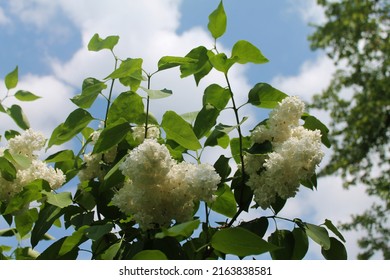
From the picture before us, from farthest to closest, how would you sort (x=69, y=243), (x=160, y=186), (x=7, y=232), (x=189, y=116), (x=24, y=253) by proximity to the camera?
(x=7, y=232), (x=24, y=253), (x=189, y=116), (x=69, y=243), (x=160, y=186)

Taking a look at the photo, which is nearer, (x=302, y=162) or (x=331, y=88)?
(x=302, y=162)

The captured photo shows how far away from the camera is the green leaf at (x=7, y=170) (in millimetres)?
1286

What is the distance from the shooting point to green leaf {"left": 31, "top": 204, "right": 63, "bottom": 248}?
1.21 m

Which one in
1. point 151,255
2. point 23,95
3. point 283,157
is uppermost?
point 23,95

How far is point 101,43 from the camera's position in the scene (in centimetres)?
136

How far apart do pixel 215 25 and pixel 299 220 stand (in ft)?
1.64

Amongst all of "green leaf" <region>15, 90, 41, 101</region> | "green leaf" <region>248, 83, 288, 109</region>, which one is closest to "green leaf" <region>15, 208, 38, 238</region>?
"green leaf" <region>15, 90, 41, 101</region>

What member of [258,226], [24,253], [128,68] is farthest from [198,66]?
[24,253]

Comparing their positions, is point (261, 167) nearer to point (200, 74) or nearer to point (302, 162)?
point (302, 162)

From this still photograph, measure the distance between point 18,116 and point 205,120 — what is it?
0.76 meters

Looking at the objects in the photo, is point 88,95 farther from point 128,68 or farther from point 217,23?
point 217,23

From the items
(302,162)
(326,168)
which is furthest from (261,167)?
(326,168)
